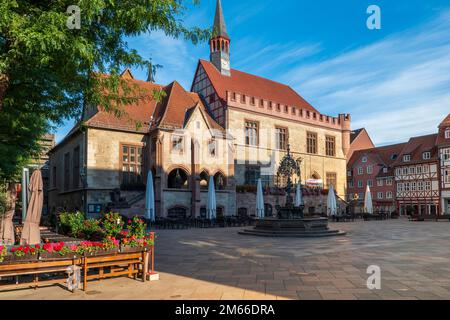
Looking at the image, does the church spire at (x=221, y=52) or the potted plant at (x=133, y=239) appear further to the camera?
the church spire at (x=221, y=52)

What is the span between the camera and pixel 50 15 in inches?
265

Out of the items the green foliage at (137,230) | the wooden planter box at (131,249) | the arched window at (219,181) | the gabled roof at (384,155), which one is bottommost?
the wooden planter box at (131,249)

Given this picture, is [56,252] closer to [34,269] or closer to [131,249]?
[34,269]

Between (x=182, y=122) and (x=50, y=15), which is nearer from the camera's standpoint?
(x=50, y=15)

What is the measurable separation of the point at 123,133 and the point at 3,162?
15.8 m

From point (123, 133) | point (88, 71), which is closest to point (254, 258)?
point (88, 71)

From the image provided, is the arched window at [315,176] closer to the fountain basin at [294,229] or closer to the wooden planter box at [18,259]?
the fountain basin at [294,229]

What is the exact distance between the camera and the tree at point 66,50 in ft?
22.3

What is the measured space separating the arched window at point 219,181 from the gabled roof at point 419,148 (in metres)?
34.0

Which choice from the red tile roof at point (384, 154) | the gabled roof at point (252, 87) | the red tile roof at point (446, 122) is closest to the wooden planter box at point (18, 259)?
the gabled roof at point (252, 87)

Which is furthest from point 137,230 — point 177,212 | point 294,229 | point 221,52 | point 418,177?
point 418,177

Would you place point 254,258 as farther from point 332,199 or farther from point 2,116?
point 332,199

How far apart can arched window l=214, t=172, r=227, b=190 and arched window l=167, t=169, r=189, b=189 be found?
2872 mm

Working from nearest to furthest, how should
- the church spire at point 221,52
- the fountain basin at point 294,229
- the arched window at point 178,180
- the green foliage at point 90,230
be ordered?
the green foliage at point 90,230 < the fountain basin at point 294,229 < the arched window at point 178,180 < the church spire at point 221,52
